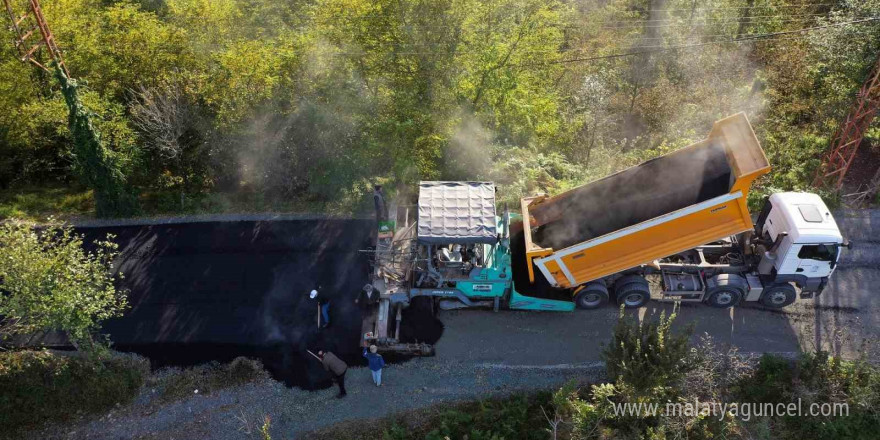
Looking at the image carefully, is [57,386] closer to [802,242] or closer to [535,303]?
[535,303]

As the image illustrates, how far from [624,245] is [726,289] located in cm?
289

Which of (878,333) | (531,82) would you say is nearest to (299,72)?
(531,82)

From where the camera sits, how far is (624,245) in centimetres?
1159

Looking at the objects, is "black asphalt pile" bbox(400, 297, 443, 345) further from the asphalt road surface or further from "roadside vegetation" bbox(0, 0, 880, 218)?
"roadside vegetation" bbox(0, 0, 880, 218)

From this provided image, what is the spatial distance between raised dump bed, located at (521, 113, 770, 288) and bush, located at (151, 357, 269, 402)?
659 cm

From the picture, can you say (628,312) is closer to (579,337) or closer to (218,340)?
(579,337)

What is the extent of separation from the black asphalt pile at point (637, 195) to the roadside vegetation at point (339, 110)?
289 centimetres

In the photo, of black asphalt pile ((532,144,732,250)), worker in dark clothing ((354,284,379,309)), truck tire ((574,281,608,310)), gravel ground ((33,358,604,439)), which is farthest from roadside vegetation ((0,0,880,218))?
gravel ground ((33,358,604,439))

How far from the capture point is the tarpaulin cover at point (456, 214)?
11.6m

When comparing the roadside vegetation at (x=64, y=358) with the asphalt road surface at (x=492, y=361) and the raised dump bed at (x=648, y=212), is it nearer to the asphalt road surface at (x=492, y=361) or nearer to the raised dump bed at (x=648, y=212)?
the asphalt road surface at (x=492, y=361)

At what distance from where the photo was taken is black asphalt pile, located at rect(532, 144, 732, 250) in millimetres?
11695

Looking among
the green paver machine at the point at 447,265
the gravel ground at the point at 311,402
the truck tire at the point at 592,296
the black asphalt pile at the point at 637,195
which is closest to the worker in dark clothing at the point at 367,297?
the green paver machine at the point at 447,265

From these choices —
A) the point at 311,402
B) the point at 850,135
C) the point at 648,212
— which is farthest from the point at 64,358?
the point at 850,135

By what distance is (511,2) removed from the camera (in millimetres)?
15766
